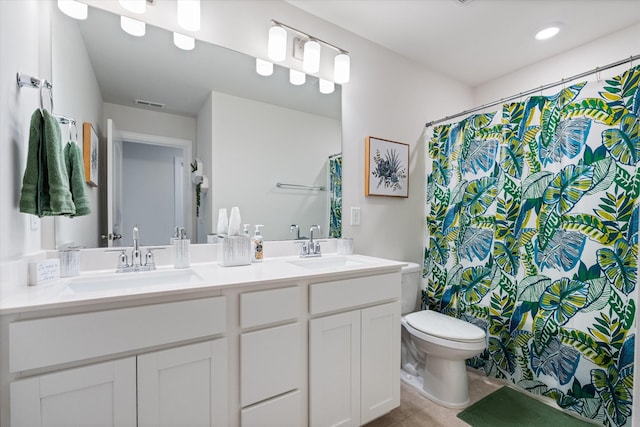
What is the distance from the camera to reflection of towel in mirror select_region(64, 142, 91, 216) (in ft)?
3.57

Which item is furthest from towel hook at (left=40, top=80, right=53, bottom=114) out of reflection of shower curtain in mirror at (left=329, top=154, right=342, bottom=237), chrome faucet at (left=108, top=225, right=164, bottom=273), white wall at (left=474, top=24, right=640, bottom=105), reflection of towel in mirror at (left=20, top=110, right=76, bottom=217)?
white wall at (left=474, top=24, right=640, bottom=105)

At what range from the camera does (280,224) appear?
67.8 inches

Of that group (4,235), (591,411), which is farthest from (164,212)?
(591,411)

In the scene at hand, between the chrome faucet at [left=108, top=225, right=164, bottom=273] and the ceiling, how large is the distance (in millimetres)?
1610

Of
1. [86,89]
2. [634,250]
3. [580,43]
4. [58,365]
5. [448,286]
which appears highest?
[580,43]

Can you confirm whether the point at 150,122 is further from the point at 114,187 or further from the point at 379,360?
the point at 379,360

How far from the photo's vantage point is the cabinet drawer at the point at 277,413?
1.07 metres

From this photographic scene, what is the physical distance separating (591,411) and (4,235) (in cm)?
269

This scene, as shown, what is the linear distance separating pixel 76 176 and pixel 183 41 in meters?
0.84

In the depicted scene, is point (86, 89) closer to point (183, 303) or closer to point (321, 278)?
point (183, 303)

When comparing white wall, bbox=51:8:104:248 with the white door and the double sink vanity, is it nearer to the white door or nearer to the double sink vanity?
the white door

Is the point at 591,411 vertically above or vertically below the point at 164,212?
below

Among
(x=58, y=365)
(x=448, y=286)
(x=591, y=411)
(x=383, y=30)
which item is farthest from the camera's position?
(x=448, y=286)

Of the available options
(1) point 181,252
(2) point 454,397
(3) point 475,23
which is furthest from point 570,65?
(1) point 181,252
